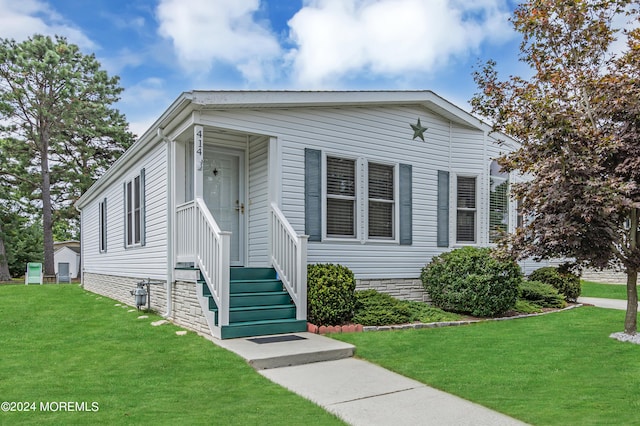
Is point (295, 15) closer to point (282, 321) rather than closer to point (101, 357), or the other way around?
point (282, 321)

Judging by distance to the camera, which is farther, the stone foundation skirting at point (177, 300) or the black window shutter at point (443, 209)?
the black window shutter at point (443, 209)

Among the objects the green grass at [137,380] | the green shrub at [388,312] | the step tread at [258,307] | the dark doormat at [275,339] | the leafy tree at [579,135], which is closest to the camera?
the green grass at [137,380]

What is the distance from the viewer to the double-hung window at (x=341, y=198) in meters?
8.13

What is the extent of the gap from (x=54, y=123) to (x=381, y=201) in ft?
66.5

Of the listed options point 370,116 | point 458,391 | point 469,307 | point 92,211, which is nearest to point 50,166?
point 92,211

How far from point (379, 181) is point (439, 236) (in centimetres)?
178

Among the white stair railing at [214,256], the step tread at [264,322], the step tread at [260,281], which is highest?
the white stair railing at [214,256]

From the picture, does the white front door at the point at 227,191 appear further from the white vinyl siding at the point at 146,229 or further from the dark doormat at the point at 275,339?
the dark doormat at the point at 275,339

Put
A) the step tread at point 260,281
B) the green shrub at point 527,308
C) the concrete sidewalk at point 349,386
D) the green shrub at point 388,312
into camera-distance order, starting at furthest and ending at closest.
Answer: the green shrub at point 527,308 < the green shrub at point 388,312 < the step tread at point 260,281 < the concrete sidewalk at point 349,386

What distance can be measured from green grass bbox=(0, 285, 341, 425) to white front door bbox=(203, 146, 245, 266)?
6.71 ft

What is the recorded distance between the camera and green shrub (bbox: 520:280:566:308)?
953 centimetres

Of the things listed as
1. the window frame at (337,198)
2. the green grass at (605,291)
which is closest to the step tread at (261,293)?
the window frame at (337,198)

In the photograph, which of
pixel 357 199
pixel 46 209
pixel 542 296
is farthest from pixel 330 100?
pixel 46 209

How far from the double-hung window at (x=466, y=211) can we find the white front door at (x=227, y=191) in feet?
14.6
